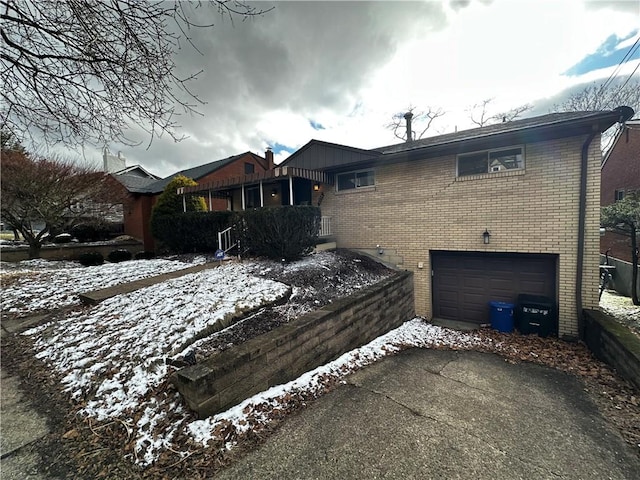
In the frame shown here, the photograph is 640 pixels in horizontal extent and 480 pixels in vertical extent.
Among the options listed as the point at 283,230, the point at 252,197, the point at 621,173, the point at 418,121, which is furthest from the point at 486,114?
the point at 283,230

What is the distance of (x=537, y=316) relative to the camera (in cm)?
602

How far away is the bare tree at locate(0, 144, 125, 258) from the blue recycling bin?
1567 cm

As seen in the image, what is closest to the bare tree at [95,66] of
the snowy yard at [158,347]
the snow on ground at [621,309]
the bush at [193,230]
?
the snowy yard at [158,347]

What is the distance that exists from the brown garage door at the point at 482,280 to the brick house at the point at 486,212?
0.08 feet

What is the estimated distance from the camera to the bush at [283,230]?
684 centimetres

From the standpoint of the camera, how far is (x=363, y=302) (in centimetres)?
496

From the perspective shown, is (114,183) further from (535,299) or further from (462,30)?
(535,299)

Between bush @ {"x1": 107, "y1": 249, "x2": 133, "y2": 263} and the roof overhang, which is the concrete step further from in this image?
bush @ {"x1": 107, "y1": 249, "x2": 133, "y2": 263}

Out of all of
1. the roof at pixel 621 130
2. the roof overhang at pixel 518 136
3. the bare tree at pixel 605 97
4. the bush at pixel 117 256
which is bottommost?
the bush at pixel 117 256

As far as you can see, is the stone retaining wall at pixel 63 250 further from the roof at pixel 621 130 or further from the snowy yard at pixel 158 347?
the roof at pixel 621 130

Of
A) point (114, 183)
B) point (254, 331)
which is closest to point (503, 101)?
point (254, 331)

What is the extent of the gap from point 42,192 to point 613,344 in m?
17.7

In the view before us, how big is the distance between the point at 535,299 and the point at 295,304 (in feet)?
19.5

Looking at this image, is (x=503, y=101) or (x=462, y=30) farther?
(x=503, y=101)
